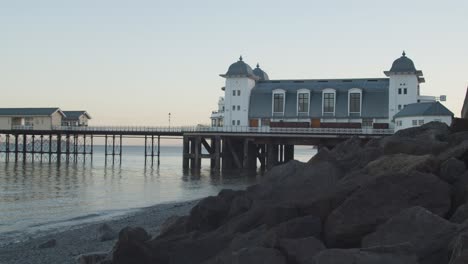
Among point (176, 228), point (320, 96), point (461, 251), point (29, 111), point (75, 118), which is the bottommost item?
point (176, 228)

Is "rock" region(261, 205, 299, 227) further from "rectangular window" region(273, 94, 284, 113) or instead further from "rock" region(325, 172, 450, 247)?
"rectangular window" region(273, 94, 284, 113)

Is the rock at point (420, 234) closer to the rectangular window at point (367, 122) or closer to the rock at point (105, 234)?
the rock at point (105, 234)

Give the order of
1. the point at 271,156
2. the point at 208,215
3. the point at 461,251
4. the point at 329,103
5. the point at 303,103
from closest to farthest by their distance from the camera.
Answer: the point at 461,251 → the point at 208,215 → the point at 271,156 → the point at 329,103 → the point at 303,103

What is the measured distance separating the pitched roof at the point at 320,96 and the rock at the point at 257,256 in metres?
43.1

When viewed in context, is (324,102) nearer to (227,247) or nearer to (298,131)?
(298,131)

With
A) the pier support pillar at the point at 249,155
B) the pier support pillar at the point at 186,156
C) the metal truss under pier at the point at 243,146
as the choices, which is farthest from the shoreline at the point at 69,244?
the pier support pillar at the point at 186,156

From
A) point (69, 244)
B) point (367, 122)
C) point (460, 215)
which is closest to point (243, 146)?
point (367, 122)

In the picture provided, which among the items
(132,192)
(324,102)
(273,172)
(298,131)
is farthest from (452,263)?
(324,102)

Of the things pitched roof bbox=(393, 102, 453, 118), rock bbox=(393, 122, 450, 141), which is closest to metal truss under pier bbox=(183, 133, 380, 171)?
pitched roof bbox=(393, 102, 453, 118)

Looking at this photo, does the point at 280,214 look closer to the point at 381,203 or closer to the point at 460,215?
the point at 381,203

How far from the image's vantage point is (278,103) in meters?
50.9

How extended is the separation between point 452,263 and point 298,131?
3886cm

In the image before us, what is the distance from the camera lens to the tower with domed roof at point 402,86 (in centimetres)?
4722

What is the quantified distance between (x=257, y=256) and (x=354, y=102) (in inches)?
1720
